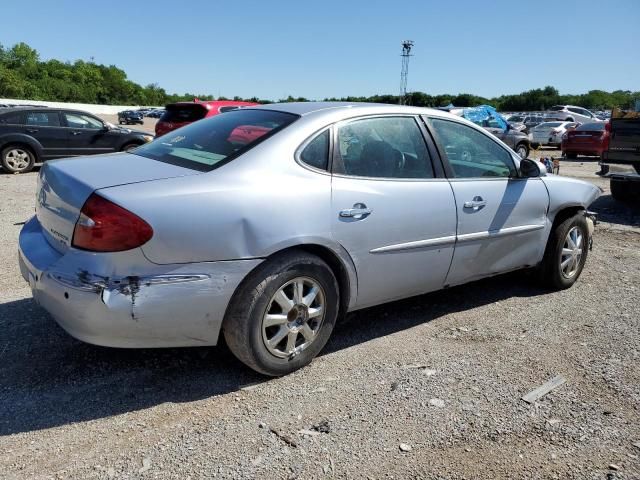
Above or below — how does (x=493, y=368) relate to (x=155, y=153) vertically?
below

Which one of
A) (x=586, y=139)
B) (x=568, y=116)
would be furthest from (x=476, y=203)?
(x=568, y=116)

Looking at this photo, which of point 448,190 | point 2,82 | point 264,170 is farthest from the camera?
point 2,82

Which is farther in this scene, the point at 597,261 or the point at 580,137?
the point at 580,137

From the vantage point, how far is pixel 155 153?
3492 mm

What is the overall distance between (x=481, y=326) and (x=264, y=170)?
2.13 m

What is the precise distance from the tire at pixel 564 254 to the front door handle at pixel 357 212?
87.1 inches

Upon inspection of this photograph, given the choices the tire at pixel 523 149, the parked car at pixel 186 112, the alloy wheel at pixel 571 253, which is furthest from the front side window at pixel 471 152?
the tire at pixel 523 149

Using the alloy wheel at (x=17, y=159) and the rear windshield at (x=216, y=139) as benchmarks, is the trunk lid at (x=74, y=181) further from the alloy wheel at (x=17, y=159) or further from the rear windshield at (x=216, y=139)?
the alloy wheel at (x=17, y=159)

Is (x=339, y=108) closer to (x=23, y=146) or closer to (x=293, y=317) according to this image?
(x=293, y=317)

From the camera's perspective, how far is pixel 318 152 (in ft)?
10.7

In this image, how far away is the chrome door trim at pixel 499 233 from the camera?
3883mm

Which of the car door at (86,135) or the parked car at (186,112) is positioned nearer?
the parked car at (186,112)

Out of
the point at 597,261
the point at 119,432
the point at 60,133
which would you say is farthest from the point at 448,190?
the point at 60,133

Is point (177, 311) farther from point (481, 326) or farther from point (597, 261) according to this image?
point (597, 261)
